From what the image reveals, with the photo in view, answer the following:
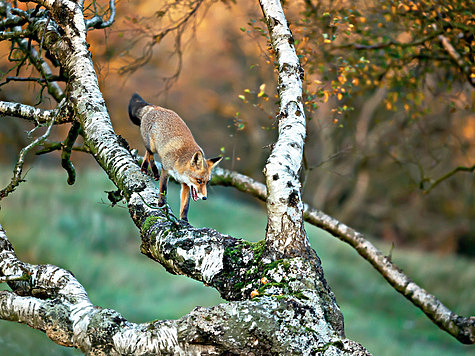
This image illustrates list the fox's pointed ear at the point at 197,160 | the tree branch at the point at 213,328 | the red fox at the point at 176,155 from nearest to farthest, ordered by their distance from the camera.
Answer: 1. the tree branch at the point at 213,328
2. the fox's pointed ear at the point at 197,160
3. the red fox at the point at 176,155

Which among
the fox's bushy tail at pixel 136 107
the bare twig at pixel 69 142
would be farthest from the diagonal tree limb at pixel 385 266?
the bare twig at pixel 69 142

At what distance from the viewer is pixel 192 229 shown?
389 cm

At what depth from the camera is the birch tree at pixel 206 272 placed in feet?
10.1

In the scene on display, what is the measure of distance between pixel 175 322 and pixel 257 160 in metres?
22.1

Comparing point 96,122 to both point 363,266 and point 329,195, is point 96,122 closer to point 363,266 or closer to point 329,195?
point 363,266

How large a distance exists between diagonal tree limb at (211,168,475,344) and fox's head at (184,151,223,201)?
5.1 inches

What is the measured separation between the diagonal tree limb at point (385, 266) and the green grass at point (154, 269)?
7.06 metres

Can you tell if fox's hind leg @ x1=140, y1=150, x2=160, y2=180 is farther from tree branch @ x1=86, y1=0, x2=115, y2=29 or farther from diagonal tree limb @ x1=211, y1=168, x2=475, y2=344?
tree branch @ x1=86, y1=0, x2=115, y2=29

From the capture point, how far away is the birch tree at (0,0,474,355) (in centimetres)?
306

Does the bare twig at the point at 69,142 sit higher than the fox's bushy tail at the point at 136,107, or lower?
lower

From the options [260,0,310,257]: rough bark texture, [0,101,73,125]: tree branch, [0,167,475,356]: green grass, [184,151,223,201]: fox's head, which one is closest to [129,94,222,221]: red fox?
[184,151,223,201]: fox's head

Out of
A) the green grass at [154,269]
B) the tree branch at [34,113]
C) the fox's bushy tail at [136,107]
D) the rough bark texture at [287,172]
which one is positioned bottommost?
the rough bark texture at [287,172]

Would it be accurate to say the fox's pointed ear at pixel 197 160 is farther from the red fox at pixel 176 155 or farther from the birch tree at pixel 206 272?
the birch tree at pixel 206 272

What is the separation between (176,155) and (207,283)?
3.61 meters
